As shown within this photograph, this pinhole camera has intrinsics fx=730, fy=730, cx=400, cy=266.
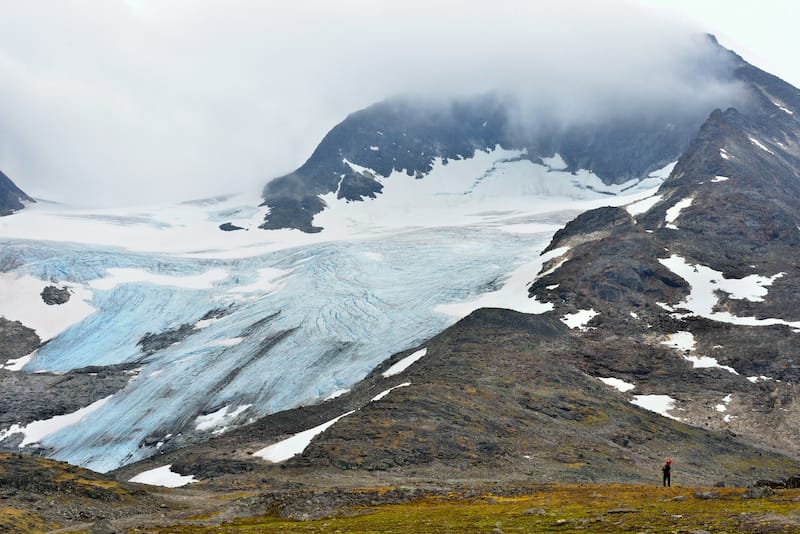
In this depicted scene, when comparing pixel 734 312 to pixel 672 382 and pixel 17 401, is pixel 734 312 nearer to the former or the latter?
pixel 672 382

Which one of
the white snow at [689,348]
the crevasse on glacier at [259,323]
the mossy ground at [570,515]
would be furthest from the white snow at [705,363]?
the mossy ground at [570,515]

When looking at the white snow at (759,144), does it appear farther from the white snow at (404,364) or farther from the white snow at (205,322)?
the white snow at (205,322)

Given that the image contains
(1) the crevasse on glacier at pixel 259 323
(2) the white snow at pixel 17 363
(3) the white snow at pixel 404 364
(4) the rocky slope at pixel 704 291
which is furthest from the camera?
(2) the white snow at pixel 17 363

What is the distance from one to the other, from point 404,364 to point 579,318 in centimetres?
2349

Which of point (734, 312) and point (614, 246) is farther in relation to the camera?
point (614, 246)

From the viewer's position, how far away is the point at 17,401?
97.8 m

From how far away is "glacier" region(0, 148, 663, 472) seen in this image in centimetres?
8794

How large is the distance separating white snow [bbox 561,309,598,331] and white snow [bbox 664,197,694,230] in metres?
31.1

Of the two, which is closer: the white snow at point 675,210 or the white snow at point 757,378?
the white snow at point 757,378

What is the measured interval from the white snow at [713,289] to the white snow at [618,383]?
19.5 metres

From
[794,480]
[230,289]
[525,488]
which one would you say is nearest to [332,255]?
[230,289]

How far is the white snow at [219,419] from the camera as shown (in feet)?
269

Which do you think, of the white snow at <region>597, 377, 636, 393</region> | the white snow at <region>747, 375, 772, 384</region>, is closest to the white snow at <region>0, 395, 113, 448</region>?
the white snow at <region>597, 377, 636, 393</region>

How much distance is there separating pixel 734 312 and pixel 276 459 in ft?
197
